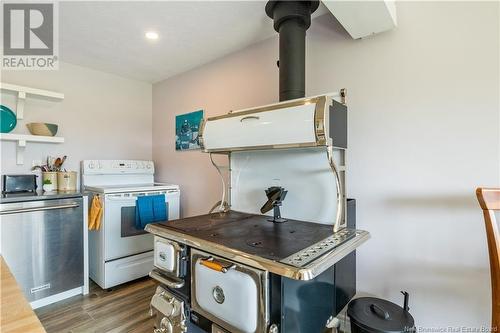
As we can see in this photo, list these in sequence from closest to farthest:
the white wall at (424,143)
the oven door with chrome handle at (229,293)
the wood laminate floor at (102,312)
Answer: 1. the oven door with chrome handle at (229,293)
2. the white wall at (424,143)
3. the wood laminate floor at (102,312)

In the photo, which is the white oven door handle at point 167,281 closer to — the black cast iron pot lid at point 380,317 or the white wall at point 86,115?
the black cast iron pot lid at point 380,317

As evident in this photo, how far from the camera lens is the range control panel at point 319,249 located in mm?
938

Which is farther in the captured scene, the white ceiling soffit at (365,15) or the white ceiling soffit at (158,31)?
the white ceiling soffit at (158,31)

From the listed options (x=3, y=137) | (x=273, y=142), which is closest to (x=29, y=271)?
(x=3, y=137)

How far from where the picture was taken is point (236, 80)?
7.61 feet

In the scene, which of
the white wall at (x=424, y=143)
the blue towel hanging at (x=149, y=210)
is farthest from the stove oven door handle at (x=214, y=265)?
the blue towel hanging at (x=149, y=210)

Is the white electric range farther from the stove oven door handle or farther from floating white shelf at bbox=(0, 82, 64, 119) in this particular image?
the stove oven door handle

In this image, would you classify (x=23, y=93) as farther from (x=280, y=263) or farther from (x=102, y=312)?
(x=280, y=263)

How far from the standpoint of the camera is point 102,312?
6.64 ft

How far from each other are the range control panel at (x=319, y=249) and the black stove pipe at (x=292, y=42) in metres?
0.87

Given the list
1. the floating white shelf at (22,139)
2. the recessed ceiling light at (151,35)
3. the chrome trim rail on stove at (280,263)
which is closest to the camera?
the chrome trim rail on stove at (280,263)

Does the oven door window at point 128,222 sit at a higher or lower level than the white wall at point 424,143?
lower

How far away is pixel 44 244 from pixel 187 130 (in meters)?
1.60

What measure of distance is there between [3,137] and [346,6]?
9.18 feet
